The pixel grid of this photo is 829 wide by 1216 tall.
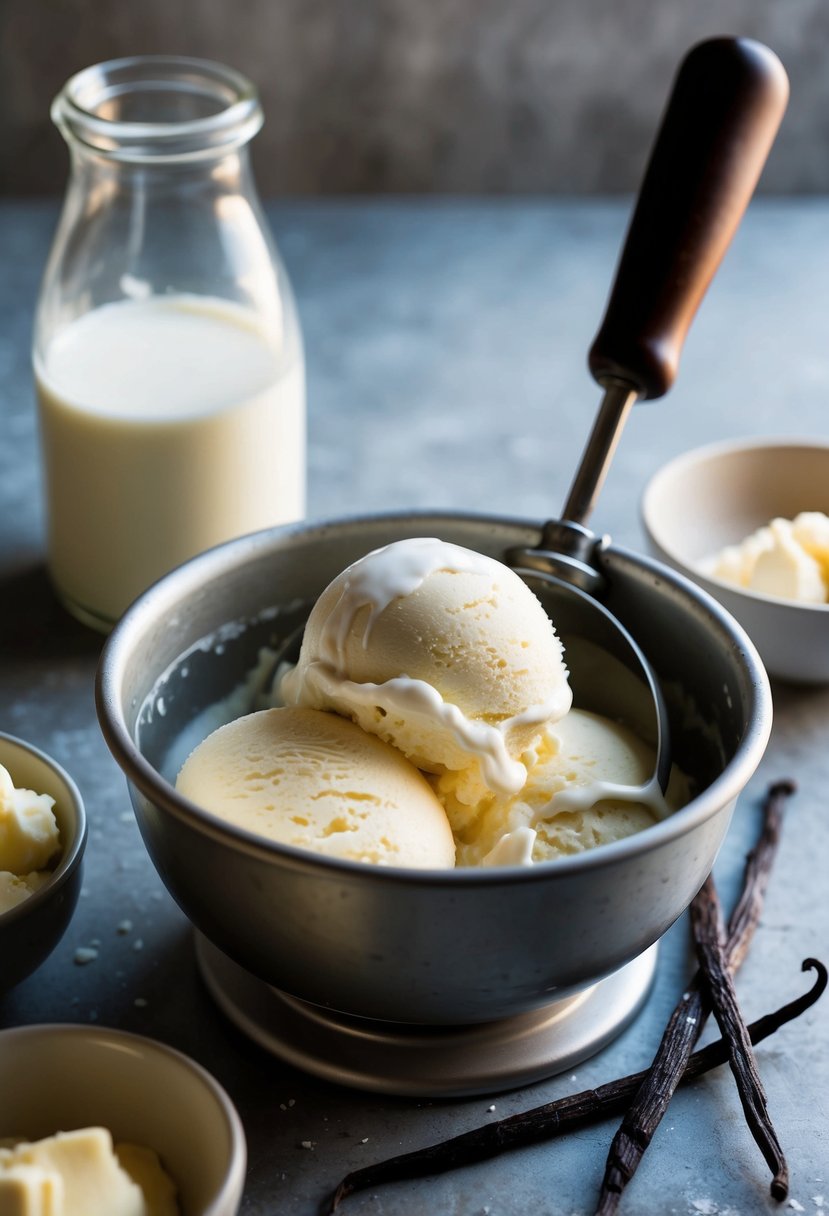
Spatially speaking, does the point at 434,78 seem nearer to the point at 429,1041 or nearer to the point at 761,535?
the point at 761,535

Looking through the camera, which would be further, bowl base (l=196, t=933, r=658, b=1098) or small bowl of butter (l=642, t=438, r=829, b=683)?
small bowl of butter (l=642, t=438, r=829, b=683)

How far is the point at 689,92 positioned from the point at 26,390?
0.92 m

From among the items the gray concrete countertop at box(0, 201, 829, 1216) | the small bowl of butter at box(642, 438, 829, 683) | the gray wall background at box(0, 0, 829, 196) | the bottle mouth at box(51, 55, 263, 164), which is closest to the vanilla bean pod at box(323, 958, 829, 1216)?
the gray concrete countertop at box(0, 201, 829, 1216)

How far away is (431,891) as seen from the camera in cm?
70

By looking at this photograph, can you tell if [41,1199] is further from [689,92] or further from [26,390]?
[26,390]

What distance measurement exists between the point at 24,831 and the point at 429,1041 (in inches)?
11.2

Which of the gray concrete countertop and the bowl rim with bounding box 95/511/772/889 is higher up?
the bowl rim with bounding box 95/511/772/889

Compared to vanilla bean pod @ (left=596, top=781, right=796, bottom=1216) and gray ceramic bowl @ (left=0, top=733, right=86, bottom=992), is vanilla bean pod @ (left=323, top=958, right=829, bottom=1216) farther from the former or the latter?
gray ceramic bowl @ (left=0, top=733, right=86, bottom=992)

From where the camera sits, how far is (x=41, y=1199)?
0.65 metres

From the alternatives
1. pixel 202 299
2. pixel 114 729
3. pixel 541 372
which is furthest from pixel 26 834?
pixel 541 372

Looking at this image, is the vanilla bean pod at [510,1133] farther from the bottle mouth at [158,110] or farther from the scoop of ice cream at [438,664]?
the bottle mouth at [158,110]

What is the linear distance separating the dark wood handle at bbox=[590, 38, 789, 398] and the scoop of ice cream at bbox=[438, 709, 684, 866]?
31 centimetres

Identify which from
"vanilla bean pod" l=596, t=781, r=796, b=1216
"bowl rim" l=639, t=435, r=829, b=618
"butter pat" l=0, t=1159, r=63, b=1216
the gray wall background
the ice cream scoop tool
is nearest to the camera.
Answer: "butter pat" l=0, t=1159, r=63, b=1216

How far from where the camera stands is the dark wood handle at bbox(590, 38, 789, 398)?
3.49 ft
